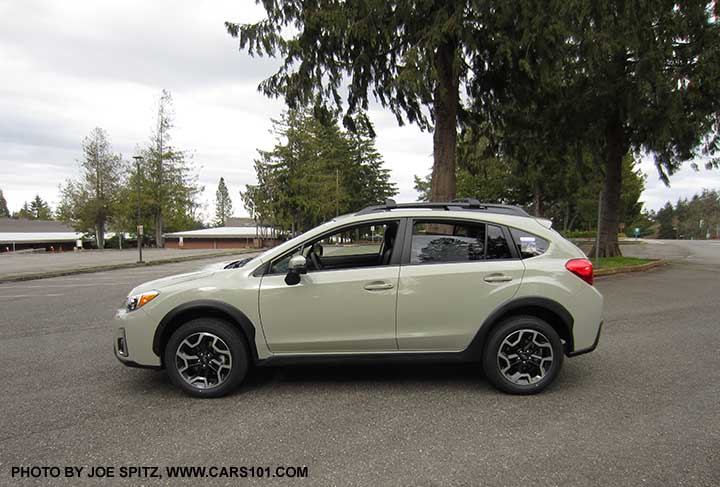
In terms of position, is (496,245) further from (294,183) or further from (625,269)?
(294,183)

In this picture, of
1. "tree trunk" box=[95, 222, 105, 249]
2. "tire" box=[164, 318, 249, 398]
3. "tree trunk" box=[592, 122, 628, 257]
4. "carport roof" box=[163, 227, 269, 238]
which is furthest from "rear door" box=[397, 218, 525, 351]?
"carport roof" box=[163, 227, 269, 238]

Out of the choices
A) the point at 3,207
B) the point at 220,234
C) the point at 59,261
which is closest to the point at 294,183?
the point at 59,261

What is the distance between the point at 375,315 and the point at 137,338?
2146 millimetres

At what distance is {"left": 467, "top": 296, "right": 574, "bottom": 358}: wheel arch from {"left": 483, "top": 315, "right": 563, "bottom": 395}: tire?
6 centimetres

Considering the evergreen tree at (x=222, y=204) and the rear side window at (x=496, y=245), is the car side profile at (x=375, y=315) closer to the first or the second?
the rear side window at (x=496, y=245)

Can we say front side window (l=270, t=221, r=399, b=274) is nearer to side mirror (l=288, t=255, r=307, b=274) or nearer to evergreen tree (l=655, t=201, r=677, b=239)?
side mirror (l=288, t=255, r=307, b=274)

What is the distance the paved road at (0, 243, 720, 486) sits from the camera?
2629mm

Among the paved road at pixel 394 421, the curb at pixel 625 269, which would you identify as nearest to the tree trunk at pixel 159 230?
the paved road at pixel 394 421

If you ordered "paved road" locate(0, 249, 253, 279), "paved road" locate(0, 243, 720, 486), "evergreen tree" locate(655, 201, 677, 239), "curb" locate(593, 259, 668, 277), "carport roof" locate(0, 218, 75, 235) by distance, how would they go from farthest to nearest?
"evergreen tree" locate(655, 201, 677, 239) → "carport roof" locate(0, 218, 75, 235) → "paved road" locate(0, 249, 253, 279) → "curb" locate(593, 259, 668, 277) → "paved road" locate(0, 243, 720, 486)

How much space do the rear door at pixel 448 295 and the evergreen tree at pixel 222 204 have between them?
403 feet

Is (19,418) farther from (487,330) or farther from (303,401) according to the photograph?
(487,330)

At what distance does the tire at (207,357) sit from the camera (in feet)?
11.9

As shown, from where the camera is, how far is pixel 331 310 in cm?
364

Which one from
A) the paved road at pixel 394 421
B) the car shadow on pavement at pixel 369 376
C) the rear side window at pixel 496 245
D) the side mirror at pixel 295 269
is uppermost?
the rear side window at pixel 496 245
